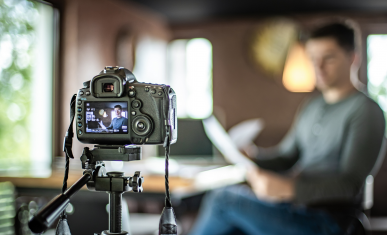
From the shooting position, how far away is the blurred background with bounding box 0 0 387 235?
212cm

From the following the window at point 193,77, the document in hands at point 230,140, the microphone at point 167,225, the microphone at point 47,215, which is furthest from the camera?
the window at point 193,77

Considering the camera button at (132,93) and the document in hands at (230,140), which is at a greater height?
the camera button at (132,93)

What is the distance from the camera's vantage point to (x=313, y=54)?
1.74 m

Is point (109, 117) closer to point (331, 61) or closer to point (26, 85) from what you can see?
point (331, 61)

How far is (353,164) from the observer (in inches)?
57.7

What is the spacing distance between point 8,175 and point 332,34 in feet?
6.51

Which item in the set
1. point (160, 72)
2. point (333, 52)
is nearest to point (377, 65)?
point (160, 72)

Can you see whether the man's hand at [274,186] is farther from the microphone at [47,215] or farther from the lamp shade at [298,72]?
the lamp shade at [298,72]

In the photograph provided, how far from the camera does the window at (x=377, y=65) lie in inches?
176

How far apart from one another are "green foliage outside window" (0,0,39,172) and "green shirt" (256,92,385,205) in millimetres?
2005

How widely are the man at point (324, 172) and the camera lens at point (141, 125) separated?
82cm

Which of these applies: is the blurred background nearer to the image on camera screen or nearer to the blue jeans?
the blue jeans

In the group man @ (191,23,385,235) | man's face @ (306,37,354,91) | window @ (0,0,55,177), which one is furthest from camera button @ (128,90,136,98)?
window @ (0,0,55,177)

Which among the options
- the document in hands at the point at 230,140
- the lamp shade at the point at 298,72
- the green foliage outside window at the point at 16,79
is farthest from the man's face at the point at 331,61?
the lamp shade at the point at 298,72
